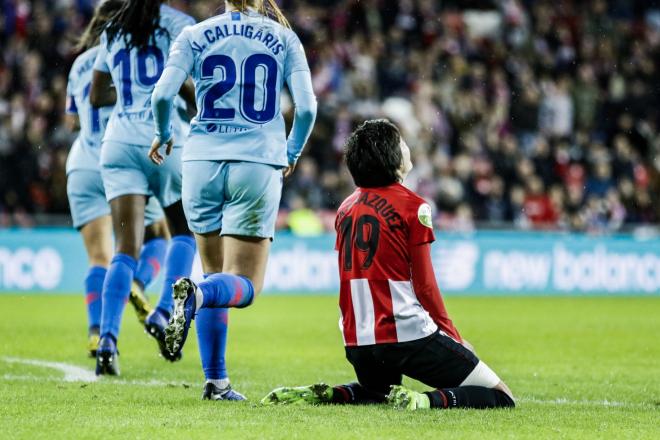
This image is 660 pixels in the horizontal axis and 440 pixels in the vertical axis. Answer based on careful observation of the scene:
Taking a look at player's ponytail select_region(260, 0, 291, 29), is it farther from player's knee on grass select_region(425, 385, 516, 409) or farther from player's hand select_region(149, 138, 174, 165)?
player's knee on grass select_region(425, 385, 516, 409)

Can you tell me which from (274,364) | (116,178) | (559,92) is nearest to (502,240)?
(559,92)

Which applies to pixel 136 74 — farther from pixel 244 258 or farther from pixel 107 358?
pixel 244 258

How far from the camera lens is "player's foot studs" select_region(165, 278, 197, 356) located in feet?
15.7

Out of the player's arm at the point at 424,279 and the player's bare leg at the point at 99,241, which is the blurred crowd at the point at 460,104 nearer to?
the player's bare leg at the point at 99,241

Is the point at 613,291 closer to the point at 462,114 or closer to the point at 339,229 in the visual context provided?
the point at 462,114

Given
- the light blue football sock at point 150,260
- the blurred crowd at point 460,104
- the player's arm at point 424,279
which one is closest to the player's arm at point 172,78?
the player's arm at point 424,279

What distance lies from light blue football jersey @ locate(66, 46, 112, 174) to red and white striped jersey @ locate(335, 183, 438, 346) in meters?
3.06

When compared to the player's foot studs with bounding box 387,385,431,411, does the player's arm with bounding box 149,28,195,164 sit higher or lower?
higher

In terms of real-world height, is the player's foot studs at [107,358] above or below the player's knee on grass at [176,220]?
below

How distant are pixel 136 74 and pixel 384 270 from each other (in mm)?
2465

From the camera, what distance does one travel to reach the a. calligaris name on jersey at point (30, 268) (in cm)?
1506

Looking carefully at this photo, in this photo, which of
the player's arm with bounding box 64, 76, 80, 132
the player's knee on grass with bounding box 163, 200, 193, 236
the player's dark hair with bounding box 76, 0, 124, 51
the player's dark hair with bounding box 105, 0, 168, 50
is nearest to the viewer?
the player's dark hair with bounding box 105, 0, 168, 50

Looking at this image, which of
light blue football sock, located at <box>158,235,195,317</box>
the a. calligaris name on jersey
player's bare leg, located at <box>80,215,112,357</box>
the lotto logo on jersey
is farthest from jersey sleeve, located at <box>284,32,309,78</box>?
the a. calligaris name on jersey

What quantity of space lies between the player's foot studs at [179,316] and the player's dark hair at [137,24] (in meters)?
2.32
